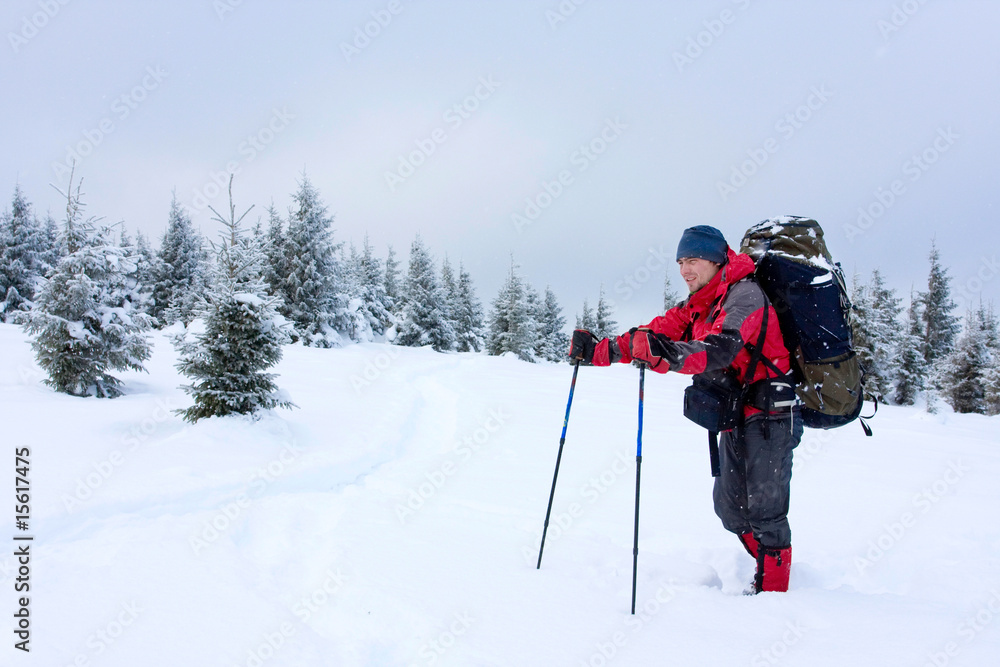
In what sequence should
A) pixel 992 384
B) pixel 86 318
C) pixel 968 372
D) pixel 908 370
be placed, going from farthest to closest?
pixel 908 370, pixel 968 372, pixel 992 384, pixel 86 318

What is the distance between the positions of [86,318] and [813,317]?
11.9m

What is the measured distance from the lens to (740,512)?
3.17 meters

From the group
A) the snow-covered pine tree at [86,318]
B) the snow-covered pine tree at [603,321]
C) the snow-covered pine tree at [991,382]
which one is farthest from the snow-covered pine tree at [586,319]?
the snow-covered pine tree at [86,318]

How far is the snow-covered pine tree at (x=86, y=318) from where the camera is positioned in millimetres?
9008

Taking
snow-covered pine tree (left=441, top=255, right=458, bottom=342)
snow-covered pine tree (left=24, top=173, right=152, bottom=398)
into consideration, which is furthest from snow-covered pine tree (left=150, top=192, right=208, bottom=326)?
snow-covered pine tree (left=24, top=173, right=152, bottom=398)

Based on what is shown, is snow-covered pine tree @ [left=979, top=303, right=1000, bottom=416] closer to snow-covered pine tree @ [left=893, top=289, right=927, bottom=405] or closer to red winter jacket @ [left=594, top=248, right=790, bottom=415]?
snow-covered pine tree @ [left=893, top=289, right=927, bottom=405]

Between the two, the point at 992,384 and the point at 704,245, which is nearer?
the point at 704,245

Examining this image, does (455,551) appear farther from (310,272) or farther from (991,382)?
(991,382)

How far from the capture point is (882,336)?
3170 cm

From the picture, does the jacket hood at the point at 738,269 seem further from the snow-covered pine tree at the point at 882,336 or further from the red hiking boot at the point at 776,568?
the snow-covered pine tree at the point at 882,336

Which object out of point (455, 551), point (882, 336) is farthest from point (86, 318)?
point (882, 336)

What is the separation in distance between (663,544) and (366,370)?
1293 centimetres

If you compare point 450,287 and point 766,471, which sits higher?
point 450,287

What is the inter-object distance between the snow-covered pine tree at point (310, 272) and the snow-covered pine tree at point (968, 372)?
3864cm
